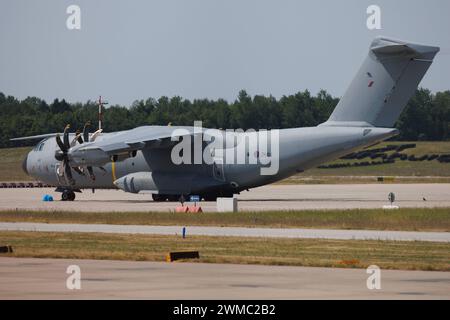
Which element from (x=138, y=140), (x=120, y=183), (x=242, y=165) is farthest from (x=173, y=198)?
(x=242, y=165)

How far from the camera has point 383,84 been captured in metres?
52.7

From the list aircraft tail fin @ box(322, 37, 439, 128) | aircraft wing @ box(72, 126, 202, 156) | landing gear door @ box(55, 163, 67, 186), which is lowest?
landing gear door @ box(55, 163, 67, 186)

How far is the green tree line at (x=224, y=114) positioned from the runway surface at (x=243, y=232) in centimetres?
6611

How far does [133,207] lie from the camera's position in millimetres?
51531

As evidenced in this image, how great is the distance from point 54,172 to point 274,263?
1508 inches

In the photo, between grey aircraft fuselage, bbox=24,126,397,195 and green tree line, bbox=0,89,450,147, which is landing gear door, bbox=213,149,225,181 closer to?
grey aircraft fuselage, bbox=24,126,397,195

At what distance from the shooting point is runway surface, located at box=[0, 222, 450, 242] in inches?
1312

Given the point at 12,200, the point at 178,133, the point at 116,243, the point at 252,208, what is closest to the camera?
the point at 116,243

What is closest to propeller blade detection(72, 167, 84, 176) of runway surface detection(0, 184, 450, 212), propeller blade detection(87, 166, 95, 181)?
propeller blade detection(87, 166, 95, 181)

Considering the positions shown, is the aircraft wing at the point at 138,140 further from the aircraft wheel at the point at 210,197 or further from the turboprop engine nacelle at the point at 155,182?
the aircraft wheel at the point at 210,197

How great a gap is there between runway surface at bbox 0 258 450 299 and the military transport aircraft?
28668 millimetres

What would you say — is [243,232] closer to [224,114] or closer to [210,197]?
[210,197]
